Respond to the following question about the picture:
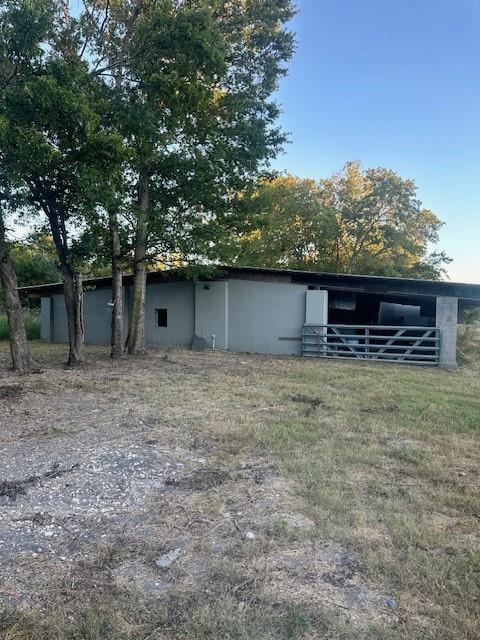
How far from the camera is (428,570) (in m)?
2.39

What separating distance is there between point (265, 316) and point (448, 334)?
5606 millimetres

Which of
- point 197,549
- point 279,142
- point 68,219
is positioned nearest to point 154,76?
point 68,219

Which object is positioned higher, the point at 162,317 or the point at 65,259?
the point at 65,259

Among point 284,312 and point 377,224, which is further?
point 377,224

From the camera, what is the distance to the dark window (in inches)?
644

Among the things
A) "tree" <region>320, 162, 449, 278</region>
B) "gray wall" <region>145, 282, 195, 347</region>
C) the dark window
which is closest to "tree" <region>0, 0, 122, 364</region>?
"gray wall" <region>145, 282, 195, 347</region>

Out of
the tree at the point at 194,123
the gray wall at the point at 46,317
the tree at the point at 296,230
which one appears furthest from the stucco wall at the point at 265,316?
the tree at the point at 296,230

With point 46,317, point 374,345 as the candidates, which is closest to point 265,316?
point 374,345

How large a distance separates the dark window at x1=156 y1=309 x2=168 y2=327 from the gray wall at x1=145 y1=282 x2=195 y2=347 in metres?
0.12

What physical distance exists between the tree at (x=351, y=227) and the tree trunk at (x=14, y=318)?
646 inches

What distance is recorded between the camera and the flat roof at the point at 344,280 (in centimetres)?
1248

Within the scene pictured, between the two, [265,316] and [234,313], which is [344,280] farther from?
[234,313]

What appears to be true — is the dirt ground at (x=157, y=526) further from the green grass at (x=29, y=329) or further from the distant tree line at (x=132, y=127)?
the green grass at (x=29, y=329)

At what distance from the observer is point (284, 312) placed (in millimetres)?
14492
